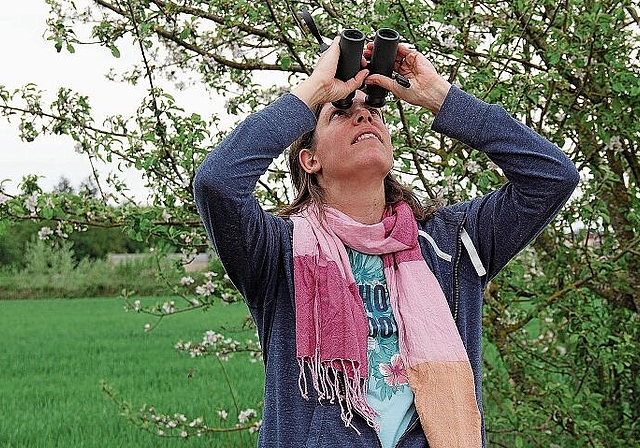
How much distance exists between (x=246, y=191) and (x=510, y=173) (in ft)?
1.77

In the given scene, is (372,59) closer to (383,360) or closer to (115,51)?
(383,360)

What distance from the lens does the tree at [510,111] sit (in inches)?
120

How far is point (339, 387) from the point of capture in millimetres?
1812

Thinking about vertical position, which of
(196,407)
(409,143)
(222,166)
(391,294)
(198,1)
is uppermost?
(198,1)

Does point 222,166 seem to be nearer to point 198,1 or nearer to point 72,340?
point 198,1

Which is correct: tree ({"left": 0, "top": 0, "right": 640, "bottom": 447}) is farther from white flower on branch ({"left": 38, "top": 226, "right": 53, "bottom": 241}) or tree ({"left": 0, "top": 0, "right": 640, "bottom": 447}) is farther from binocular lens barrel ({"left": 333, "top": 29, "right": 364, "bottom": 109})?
binocular lens barrel ({"left": 333, "top": 29, "right": 364, "bottom": 109})

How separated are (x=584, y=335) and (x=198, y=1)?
5.95ft

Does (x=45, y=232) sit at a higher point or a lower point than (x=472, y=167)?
lower

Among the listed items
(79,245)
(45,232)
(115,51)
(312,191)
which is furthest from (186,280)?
Answer: (79,245)

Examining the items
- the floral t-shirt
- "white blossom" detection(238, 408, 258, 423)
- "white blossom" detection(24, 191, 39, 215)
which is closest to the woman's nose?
the floral t-shirt

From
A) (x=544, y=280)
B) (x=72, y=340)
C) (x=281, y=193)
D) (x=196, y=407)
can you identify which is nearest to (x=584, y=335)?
(x=544, y=280)

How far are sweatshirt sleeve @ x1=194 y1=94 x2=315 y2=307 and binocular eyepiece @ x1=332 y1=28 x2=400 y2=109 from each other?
0.13 meters

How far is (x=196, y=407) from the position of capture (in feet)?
20.6

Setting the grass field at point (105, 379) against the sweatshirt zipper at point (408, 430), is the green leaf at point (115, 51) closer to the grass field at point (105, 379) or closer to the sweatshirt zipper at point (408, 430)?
the grass field at point (105, 379)
